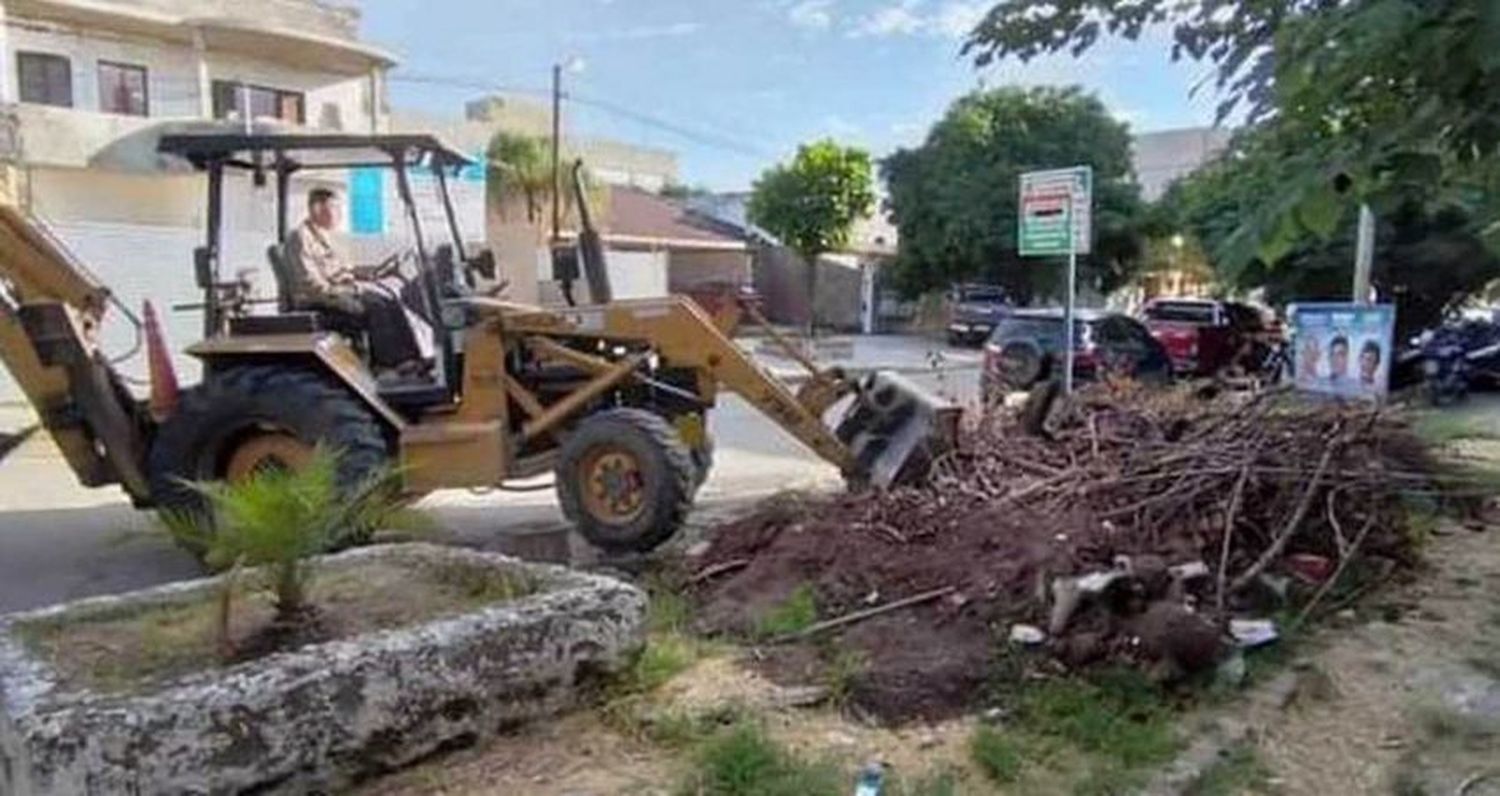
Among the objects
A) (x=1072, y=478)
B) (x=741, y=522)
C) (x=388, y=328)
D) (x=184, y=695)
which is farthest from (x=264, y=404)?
(x=1072, y=478)

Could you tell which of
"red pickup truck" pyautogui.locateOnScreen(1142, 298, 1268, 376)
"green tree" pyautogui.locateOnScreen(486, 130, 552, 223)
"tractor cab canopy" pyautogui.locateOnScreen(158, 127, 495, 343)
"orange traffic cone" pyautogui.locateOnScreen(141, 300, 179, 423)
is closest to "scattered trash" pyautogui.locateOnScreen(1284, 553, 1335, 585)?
"tractor cab canopy" pyautogui.locateOnScreen(158, 127, 495, 343)

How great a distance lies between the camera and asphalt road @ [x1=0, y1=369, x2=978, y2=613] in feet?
22.2

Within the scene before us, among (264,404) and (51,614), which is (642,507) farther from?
(51,614)

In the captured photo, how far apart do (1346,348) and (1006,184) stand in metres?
21.4

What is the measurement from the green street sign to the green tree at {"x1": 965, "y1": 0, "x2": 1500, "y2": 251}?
→ 5925mm

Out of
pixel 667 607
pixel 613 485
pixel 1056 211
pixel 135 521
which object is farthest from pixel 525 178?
pixel 667 607

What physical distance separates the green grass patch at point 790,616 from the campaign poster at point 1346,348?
7.69 metres

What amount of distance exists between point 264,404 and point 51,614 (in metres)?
2.92

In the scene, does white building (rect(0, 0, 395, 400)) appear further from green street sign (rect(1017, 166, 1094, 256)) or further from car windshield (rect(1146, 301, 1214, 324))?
car windshield (rect(1146, 301, 1214, 324))

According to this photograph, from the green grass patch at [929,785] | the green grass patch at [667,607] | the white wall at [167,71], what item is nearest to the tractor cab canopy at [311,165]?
the green grass patch at [667,607]

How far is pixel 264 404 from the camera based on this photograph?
6945 mm

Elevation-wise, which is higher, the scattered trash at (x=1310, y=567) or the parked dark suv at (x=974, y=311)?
the parked dark suv at (x=974, y=311)

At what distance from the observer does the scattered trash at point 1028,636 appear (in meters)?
4.82

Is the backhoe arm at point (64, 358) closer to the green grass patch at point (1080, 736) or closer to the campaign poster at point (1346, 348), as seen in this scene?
the green grass patch at point (1080, 736)
